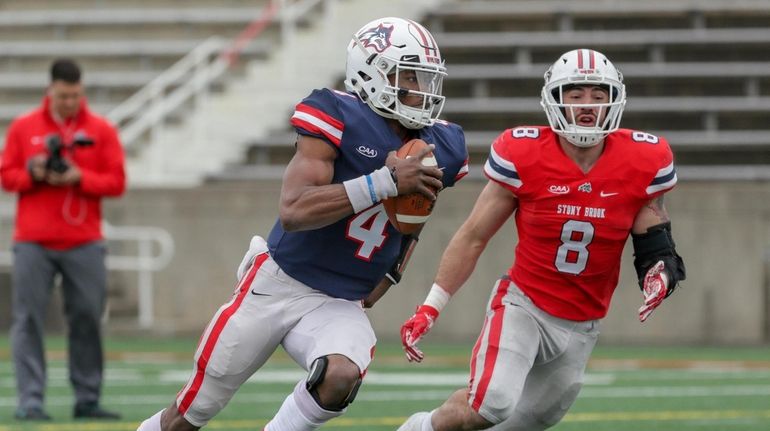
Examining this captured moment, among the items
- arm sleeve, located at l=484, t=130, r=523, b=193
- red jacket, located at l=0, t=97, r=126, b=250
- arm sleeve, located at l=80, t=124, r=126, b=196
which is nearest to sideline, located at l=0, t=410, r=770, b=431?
red jacket, located at l=0, t=97, r=126, b=250

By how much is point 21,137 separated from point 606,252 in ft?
12.8

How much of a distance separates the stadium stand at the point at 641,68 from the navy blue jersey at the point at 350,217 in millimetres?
9238

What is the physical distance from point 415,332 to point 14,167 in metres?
3.55

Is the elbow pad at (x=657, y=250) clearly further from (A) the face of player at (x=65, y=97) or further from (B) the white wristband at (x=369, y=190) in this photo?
(A) the face of player at (x=65, y=97)

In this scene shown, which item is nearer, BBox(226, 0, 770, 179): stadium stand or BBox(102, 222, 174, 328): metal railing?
BBox(102, 222, 174, 328): metal railing

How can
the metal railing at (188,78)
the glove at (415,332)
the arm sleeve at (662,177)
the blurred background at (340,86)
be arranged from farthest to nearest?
the metal railing at (188,78) < the blurred background at (340,86) < the arm sleeve at (662,177) < the glove at (415,332)

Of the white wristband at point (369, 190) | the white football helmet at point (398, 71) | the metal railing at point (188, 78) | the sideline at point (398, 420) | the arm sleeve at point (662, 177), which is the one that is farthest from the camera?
the metal railing at point (188, 78)

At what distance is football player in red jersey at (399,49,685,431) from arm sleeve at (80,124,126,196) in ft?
9.85

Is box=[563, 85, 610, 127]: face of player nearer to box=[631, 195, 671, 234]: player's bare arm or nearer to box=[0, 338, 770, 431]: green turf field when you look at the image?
box=[631, 195, 671, 234]: player's bare arm

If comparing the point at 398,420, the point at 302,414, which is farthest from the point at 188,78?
the point at 302,414

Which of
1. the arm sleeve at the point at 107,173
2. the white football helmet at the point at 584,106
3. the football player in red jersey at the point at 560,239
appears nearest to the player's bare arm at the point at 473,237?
the football player in red jersey at the point at 560,239

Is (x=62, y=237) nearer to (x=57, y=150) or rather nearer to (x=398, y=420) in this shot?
(x=57, y=150)

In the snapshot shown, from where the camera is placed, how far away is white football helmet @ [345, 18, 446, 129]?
505 centimetres

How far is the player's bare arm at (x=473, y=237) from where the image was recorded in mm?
5633
